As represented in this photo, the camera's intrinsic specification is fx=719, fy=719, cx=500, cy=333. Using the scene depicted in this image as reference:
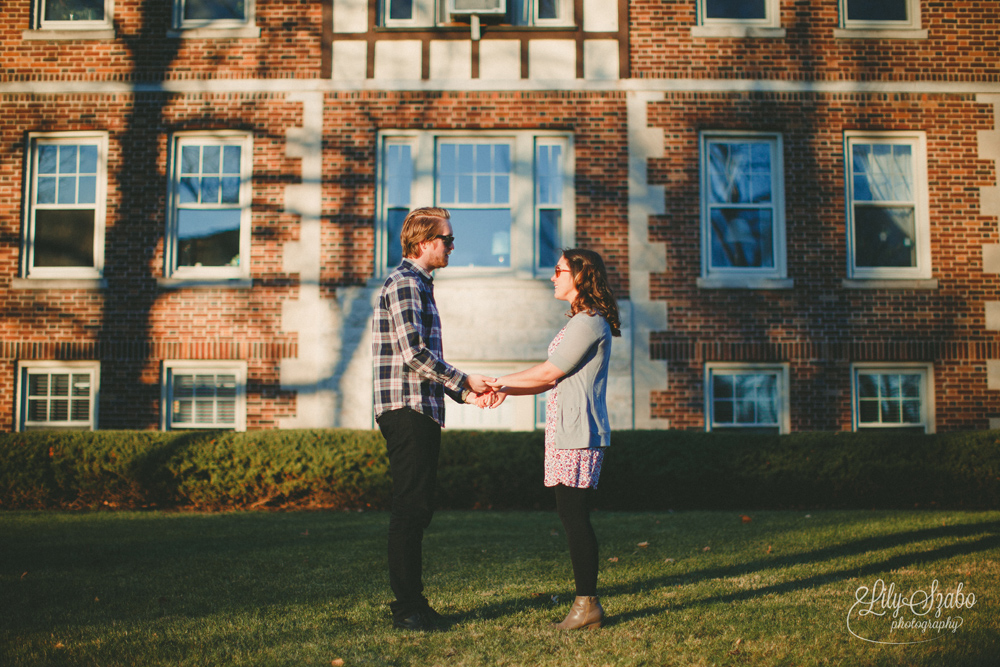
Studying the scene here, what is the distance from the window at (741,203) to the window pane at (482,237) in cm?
276

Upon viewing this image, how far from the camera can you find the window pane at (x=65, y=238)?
10117 millimetres

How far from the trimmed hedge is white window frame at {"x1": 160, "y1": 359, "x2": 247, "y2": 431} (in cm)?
135

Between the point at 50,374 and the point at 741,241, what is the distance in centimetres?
970

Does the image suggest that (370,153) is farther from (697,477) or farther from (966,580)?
(966,580)

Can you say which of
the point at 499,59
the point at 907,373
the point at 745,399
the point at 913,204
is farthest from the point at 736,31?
the point at 907,373

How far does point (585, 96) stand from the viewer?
32.4 ft

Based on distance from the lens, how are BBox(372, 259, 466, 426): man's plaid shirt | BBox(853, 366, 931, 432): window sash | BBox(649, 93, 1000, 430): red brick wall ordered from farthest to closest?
BBox(853, 366, 931, 432): window sash → BBox(649, 93, 1000, 430): red brick wall → BBox(372, 259, 466, 426): man's plaid shirt

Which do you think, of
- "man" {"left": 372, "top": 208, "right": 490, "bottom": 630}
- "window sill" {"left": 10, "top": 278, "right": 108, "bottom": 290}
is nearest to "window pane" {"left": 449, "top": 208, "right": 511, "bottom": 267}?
"window sill" {"left": 10, "top": 278, "right": 108, "bottom": 290}

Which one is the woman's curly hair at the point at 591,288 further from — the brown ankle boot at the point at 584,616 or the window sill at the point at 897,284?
the window sill at the point at 897,284

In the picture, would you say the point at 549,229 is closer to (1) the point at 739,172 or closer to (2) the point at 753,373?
(1) the point at 739,172

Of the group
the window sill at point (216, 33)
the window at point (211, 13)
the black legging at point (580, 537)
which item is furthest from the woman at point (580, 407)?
the window at point (211, 13)

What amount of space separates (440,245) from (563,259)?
66cm

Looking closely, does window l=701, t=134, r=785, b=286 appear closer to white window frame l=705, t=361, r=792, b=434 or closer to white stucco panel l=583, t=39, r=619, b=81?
white window frame l=705, t=361, r=792, b=434

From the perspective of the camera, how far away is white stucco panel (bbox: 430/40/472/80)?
991cm
